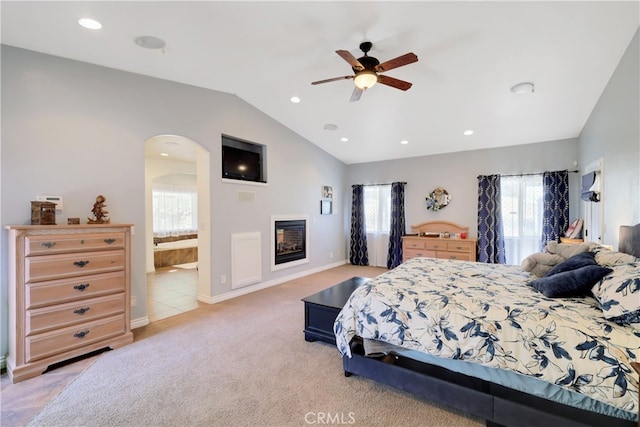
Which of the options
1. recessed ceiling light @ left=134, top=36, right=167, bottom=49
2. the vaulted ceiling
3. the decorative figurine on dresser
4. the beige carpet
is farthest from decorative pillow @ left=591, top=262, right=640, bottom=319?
the decorative figurine on dresser

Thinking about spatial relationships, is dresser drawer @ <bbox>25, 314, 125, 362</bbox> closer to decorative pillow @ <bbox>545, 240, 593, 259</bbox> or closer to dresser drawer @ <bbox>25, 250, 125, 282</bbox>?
dresser drawer @ <bbox>25, 250, 125, 282</bbox>

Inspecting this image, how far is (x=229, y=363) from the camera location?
2.46 metres

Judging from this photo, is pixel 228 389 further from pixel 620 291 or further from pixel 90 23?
pixel 90 23

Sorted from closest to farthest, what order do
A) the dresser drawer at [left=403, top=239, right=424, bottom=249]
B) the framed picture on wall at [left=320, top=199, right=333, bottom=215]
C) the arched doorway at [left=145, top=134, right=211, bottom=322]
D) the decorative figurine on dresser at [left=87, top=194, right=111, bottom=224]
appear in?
the decorative figurine on dresser at [left=87, top=194, right=111, bottom=224] < the arched doorway at [left=145, top=134, right=211, bottom=322] < the dresser drawer at [left=403, top=239, right=424, bottom=249] < the framed picture on wall at [left=320, top=199, right=333, bottom=215]

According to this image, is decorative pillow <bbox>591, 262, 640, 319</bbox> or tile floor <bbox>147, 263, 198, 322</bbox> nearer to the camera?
decorative pillow <bbox>591, 262, 640, 319</bbox>

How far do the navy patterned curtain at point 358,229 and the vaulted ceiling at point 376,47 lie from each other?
276cm

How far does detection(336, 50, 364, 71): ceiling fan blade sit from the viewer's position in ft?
7.64

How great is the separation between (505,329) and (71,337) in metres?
3.41

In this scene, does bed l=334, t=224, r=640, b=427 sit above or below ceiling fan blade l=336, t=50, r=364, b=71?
below

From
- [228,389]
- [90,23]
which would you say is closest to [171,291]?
[228,389]

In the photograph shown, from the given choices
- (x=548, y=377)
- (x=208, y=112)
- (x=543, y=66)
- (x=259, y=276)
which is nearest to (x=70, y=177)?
(x=208, y=112)

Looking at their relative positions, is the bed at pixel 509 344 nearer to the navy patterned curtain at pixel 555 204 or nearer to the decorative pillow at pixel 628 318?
the decorative pillow at pixel 628 318

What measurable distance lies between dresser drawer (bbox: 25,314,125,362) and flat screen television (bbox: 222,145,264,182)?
7.66ft

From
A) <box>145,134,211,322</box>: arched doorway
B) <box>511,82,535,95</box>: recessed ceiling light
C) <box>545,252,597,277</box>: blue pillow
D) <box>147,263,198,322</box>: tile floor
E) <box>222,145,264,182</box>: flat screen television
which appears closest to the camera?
<box>545,252,597,277</box>: blue pillow
